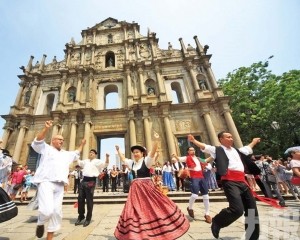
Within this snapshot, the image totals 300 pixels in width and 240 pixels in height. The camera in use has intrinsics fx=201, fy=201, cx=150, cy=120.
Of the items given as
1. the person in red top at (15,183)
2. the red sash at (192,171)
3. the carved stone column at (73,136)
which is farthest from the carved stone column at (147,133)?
the red sash at (192,171)

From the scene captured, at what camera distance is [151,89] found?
1775 cm

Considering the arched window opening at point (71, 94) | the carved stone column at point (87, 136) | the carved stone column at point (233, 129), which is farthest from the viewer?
the arched window opening at point (71, 94)

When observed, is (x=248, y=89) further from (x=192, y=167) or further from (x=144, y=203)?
(x=144, y=203)

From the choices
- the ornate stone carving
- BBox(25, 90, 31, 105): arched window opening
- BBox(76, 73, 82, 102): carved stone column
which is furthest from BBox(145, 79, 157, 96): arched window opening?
BBox(25, 90, 31, 105): arched window opening

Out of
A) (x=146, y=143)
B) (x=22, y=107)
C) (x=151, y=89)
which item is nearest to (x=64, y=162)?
(x=146, y=143)

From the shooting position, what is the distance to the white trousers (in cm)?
306

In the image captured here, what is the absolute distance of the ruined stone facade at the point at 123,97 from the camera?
50.7 ft

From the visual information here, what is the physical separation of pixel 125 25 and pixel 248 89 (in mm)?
15045

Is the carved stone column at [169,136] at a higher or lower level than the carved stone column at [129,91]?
lower

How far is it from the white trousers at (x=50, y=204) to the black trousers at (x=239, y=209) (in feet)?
8.15

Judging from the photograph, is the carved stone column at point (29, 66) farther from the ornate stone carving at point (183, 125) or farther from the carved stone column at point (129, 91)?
the ornate stone carving at point (183, 125)

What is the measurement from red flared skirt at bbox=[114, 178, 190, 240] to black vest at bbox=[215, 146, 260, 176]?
96 centimetres

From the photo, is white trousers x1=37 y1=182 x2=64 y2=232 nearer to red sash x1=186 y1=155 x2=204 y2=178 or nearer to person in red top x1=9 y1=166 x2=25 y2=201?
red sash x1=186 y1=155 x2=204 y2=178

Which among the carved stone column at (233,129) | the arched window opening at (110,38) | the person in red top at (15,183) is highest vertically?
the arched window opening at (110,38)
